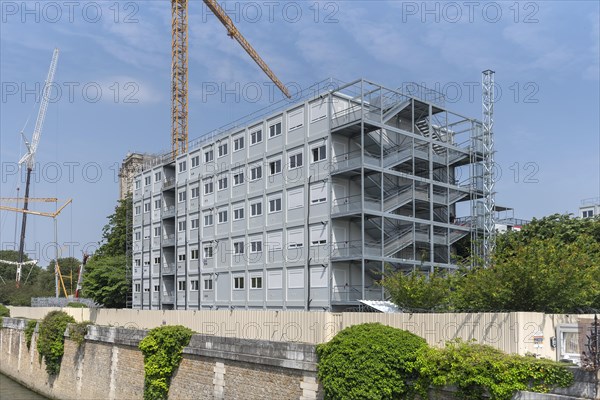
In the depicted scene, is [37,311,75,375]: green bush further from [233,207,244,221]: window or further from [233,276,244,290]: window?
[233,207,244,221]: window

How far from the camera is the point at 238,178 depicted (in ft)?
166

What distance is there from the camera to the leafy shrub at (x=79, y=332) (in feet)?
117

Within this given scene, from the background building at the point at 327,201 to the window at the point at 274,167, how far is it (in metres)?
0.08

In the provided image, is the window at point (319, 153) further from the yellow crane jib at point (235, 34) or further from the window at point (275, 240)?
the yellow crane jib at point (235, 34)

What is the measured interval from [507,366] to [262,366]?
9678 mm

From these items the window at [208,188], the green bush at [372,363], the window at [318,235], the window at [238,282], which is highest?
the window at [208,188]

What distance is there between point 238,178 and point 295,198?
305 inches

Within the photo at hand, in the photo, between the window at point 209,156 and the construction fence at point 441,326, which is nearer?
the construction fence at point 441,326

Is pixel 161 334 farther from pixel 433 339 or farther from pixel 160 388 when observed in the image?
pixel 433 339

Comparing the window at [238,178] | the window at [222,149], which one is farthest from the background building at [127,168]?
the window at [238,178]

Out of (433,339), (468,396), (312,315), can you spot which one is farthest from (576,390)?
(312,315)

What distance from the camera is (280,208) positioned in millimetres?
45969

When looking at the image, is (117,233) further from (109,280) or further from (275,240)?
(275,240)

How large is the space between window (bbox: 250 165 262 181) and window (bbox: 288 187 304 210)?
4.10m
